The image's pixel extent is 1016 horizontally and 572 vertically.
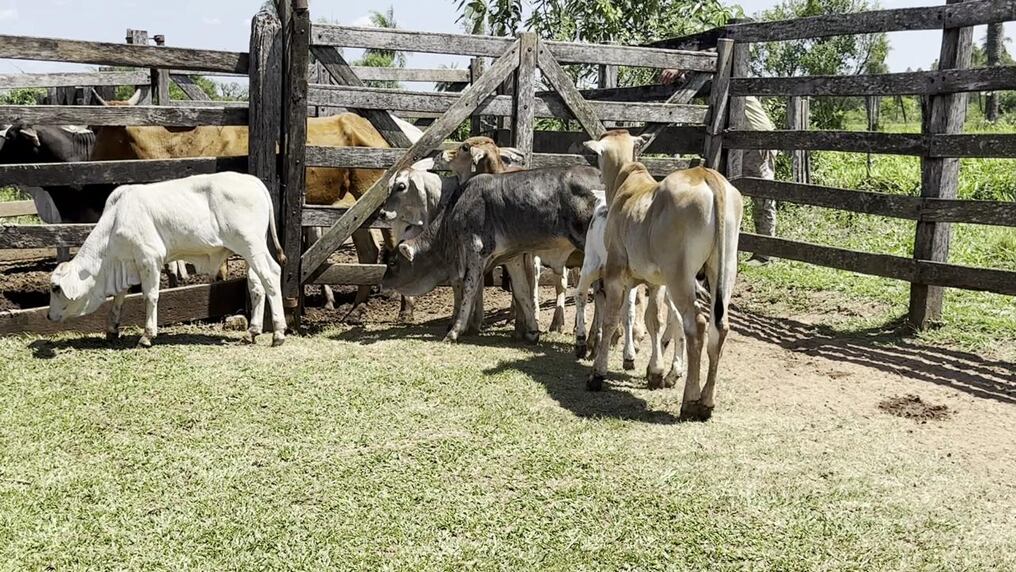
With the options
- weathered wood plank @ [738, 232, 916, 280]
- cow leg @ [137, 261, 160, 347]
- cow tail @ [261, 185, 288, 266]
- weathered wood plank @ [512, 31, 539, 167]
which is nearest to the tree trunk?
weathered wood plank @ [738, 232, 916, 280]

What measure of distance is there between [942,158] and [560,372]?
12.6ft

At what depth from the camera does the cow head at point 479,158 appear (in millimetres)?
9258

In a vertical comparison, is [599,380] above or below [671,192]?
below

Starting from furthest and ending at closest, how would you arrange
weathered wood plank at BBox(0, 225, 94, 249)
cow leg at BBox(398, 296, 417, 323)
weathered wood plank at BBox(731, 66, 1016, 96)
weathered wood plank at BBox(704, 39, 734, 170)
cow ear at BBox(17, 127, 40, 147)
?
cow ear at BBox(17, 127, 40, 147) → weathered wood plank at BBox(704, 39, 734, 170) → cow leg at BBox(398, 296, 417, 323) → weathered wood plank at BBox(731, 66, 1016, 96) → weathered wood plank at BBox(0, 225, 94, 249)

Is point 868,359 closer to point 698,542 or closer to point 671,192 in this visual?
point 671,192

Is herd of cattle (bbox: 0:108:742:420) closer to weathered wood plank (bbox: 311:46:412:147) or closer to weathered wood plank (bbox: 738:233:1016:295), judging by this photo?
weathered wood plank (bbox: 311:46:412:147)

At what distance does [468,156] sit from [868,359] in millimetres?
3833

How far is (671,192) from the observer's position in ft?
21.1

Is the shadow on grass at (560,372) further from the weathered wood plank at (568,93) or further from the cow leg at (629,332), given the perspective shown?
the weathered wood plank at (568,93)

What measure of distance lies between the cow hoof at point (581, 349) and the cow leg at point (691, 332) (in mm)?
1773

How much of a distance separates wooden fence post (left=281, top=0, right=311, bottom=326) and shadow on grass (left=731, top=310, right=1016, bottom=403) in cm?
406

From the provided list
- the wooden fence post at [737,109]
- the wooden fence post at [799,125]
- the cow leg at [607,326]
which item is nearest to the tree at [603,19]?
the wooden fence post at [799,125]

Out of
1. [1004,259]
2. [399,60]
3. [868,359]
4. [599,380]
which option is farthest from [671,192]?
[399,60]

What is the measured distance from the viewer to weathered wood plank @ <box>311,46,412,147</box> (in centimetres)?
876
